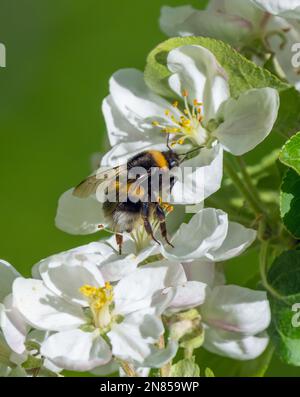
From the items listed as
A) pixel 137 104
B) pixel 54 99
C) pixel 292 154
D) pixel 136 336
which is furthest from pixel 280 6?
pixel 54 99

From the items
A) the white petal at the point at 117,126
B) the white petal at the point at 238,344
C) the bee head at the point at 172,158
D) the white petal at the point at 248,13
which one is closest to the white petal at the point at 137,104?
the white petal at the point at 117,126

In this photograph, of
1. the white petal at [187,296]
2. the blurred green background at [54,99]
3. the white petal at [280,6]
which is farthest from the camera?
the blurred green background at [54,99]

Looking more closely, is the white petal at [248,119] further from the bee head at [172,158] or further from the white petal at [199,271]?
the white petal at [199,271]

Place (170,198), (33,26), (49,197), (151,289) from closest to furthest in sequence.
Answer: (151,289) < (170,198) < (49,197) < (33,26)

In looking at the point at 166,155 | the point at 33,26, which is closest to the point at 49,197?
the point at 33,26
